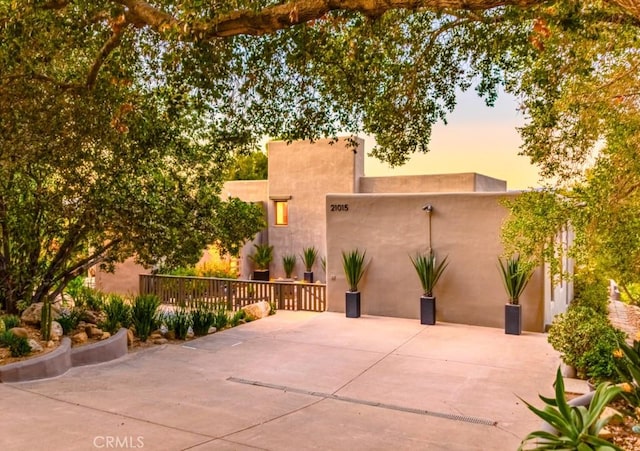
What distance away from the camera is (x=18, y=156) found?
19.7ft

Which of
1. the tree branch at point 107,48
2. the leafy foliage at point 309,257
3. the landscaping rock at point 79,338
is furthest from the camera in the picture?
the leafy foliage at point 309,257

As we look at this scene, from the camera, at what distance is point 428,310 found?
1094 cm

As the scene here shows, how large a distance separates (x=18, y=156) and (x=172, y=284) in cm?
888

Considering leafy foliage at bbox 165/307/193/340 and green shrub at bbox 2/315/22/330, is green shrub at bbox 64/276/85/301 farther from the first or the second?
green shrub at bbox 2/315/22/330

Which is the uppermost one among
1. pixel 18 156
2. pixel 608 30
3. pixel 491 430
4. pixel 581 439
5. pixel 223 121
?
pixel 608 30

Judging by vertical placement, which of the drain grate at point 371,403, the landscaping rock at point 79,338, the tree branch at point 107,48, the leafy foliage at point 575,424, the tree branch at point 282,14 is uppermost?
the tree branch at point 107,48

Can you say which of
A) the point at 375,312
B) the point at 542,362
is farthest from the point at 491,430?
the point at 375,312

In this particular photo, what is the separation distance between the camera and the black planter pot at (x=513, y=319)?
1001cm

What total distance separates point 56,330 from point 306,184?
45.7ft

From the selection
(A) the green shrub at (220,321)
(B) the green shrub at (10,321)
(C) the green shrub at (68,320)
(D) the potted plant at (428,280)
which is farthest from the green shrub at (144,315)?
(D) the potted plant at (428,280)

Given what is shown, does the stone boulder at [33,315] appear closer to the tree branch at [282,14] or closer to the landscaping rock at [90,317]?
the landscaping rock at [90,317]

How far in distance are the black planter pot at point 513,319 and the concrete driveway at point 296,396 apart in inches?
11.9

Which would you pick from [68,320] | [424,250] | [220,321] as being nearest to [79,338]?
[68,320]

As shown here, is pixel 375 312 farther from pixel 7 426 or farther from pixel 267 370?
pixel 7 426
